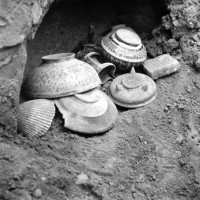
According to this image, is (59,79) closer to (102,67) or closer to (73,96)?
A: (73,96)

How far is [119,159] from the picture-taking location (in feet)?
8.43

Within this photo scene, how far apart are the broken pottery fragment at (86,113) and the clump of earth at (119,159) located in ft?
0.20

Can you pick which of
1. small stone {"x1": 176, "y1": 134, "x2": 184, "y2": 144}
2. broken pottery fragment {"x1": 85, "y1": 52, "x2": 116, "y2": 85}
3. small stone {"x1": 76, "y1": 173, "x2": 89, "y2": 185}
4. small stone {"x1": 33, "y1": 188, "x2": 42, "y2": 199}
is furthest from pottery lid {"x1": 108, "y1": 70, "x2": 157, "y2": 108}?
small stone {"x1": 33, "y1": 188, "x2": 42, "y2": 199}

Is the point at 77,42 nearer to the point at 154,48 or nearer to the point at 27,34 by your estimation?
the point at 154,48

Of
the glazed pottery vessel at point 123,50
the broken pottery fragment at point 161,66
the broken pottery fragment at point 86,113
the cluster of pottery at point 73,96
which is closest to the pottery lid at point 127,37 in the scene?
the glazed pottery vessel at point 123,50

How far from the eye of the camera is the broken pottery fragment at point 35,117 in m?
2.55

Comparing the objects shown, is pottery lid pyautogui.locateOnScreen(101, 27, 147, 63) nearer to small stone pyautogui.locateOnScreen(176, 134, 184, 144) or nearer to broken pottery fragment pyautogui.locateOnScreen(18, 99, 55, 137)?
small stone pyautogui.locateOnScreen(176, 134, 184, 144)

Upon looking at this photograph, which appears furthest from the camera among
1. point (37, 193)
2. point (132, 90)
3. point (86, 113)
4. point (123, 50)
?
point (123, 50)

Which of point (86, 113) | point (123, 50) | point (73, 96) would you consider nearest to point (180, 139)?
→ point (86, 113)

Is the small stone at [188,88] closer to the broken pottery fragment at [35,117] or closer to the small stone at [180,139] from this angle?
the small stone at [180,139]

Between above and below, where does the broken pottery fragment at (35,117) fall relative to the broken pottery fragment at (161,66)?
above

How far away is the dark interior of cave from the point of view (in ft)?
11.4

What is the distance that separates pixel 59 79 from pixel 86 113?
34 centimetres

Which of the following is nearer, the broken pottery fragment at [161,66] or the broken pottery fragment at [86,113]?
the broken pottery fragment at [86,113]
